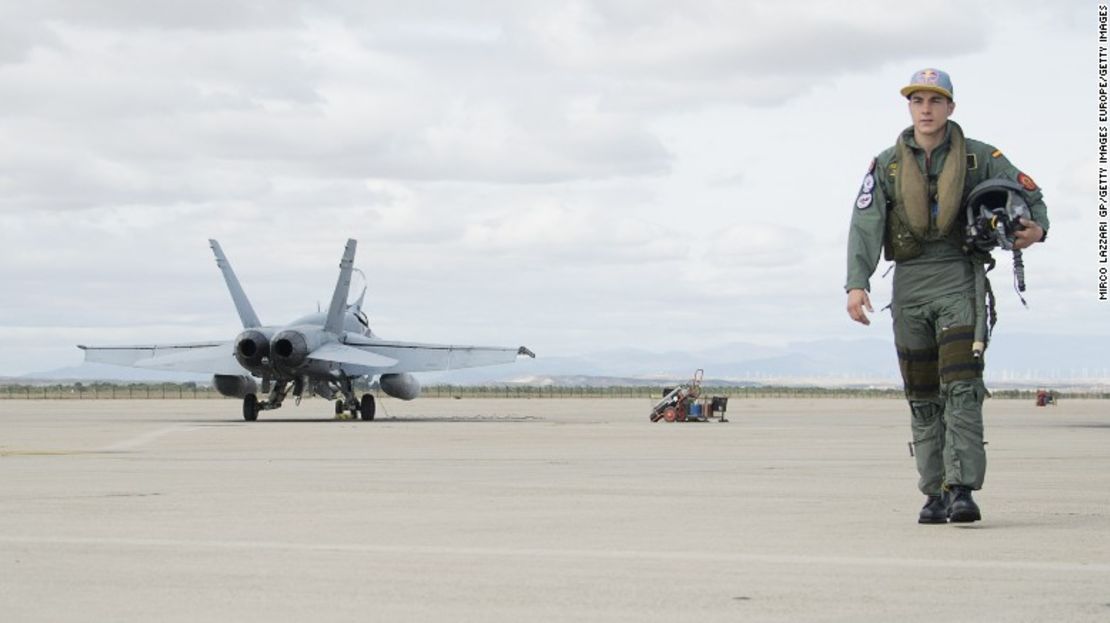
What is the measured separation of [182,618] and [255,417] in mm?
38365

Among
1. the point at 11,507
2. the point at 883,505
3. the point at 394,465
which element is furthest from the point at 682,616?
the point at 394,465

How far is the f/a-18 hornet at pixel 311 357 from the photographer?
4188 cm

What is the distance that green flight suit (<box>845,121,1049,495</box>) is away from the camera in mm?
9469

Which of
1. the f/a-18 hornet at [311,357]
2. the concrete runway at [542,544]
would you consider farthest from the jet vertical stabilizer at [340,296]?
the concrete runway at [542,544]

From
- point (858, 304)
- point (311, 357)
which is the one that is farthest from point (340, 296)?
point (858, 304)

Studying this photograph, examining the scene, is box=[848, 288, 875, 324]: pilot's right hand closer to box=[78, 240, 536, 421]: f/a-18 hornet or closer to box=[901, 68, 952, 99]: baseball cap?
box=[901, 68, 952, 99]: baseball cap

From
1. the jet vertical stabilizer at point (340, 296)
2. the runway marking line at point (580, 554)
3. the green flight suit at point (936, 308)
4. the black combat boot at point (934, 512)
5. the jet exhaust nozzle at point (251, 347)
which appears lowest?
the runway marking line at point (580, 554)

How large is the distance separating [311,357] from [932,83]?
3376 centimetres

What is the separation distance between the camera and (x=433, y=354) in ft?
155

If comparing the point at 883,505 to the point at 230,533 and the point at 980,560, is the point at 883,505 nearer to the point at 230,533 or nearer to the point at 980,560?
the point at 980,560

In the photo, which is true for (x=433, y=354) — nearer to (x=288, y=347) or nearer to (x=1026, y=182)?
(x=288, y=347)

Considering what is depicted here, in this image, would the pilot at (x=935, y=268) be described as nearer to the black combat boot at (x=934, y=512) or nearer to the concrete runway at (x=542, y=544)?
the black combat boot at (x=934, y=512)

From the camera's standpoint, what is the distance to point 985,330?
947 cm

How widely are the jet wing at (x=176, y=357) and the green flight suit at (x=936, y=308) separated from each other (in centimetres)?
3557
